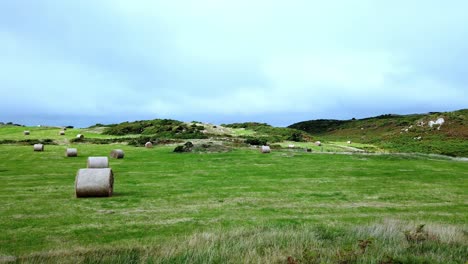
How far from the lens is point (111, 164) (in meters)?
35.7

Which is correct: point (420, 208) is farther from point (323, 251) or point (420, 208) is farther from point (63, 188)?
point (63, 188)

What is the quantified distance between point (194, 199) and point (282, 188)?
6017 mm

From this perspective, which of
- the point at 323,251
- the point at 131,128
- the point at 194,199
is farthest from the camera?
the point at 131,128

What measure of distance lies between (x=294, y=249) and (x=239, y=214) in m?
7.03

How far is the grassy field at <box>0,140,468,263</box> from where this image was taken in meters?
9.52

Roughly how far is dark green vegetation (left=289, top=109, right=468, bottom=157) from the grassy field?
5055cm

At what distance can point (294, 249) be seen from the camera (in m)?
9.59

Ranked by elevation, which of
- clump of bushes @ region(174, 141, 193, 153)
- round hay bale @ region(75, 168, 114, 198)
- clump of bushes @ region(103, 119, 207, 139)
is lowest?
round hay bale @ region(75, 168, 114, 198)

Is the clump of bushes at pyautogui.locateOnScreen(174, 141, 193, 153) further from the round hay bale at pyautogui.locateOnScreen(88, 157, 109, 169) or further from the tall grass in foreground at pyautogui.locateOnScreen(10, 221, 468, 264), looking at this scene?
the tall grass in foreground at pyautogui.locateOnScreen(10, 221, 468, 264)

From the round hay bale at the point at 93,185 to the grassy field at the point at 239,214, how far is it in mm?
546

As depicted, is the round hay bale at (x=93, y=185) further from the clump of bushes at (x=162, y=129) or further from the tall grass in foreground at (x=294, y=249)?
the clump of bushes at (x=162, y=129)

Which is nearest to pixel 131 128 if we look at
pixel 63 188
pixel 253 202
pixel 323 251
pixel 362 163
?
pixel 362 163

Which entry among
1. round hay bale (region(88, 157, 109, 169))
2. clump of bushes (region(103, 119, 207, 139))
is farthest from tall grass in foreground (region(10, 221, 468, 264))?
clump of bushes (region(103, 119, 207, 139))

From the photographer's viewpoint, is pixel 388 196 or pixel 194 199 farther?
pixel 388 196
